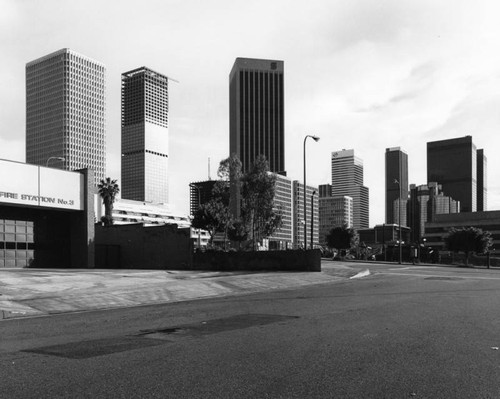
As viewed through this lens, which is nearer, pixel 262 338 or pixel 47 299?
pixel 262 338

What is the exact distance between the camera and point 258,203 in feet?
135

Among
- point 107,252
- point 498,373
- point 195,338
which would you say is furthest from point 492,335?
point 107,252

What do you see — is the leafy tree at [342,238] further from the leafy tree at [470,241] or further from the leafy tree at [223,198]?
the leafy tree at [223,198]

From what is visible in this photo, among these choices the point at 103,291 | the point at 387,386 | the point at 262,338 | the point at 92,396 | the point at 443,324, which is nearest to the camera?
the point at 92,396

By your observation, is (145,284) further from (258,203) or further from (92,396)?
(258,203)

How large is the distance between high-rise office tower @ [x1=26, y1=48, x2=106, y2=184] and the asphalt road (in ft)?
563

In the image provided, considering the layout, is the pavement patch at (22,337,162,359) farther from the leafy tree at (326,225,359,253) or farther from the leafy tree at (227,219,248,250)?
the leafy tree at (326,225,359,253)

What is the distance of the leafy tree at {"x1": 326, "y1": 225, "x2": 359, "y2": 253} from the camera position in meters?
79.4

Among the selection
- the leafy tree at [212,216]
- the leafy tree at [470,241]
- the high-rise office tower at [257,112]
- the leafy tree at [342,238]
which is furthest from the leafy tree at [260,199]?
the leafy tree at [342,238]

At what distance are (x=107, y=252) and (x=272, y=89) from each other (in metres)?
50.5

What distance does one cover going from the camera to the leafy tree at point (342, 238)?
79.4 meters

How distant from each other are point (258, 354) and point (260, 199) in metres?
33.6

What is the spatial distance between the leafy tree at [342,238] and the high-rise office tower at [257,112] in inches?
528

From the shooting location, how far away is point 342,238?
3135 inches
